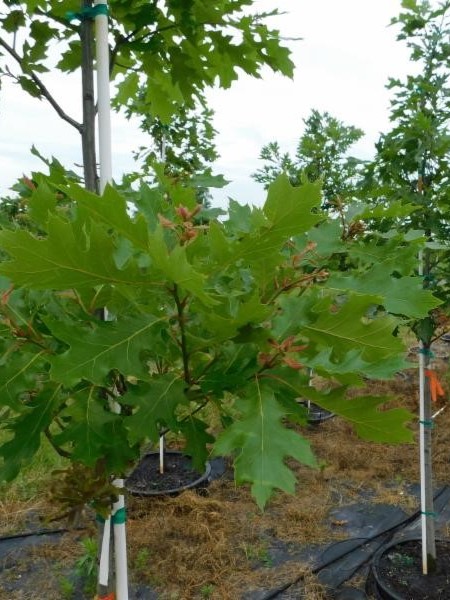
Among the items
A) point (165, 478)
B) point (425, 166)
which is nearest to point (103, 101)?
point (425, 166)

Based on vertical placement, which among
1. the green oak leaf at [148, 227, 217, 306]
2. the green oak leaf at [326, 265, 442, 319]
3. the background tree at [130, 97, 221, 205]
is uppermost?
the background tree at [130, 97, 221, 205]

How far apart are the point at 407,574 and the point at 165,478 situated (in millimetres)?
2071

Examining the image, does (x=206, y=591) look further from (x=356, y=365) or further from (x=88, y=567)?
(x=356, y=365)

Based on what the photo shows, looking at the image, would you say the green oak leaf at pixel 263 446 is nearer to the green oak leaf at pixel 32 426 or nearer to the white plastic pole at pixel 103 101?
the green oak leaf at pixel 32 426

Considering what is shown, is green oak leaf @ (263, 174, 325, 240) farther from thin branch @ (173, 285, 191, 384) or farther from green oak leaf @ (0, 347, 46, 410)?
green oak leaf @ (0, 347, 46, 410)

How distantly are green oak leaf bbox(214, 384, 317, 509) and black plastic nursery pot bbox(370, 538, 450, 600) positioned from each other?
2.52 m

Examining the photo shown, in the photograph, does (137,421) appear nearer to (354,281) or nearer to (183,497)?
(354,281)

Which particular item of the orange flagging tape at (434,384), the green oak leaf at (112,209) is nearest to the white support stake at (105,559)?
the green oak leaf at (112,209)

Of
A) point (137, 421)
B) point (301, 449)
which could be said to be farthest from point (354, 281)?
point (137, 421)

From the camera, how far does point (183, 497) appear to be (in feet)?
13.4

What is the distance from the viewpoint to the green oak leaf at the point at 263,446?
0.79m

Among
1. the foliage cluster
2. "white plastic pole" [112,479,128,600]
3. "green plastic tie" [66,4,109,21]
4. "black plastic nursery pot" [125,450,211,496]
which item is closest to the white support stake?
"white plastic pole" [112,479,128,600]

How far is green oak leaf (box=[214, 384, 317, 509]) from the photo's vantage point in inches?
31.0

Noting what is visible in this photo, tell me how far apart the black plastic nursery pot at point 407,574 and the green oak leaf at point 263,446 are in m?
2.52
